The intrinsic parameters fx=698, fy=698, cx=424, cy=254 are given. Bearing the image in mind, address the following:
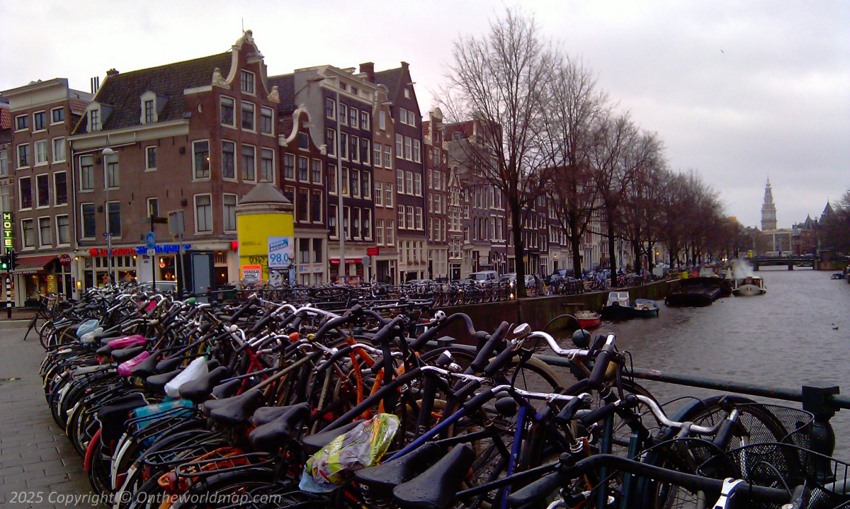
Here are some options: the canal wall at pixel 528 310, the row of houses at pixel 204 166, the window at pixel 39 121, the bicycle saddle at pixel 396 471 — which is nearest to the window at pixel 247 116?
the row of houses at pixel 204 166

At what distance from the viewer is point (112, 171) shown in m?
35.1

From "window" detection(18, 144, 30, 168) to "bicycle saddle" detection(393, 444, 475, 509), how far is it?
139ft

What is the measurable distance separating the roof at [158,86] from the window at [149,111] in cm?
36

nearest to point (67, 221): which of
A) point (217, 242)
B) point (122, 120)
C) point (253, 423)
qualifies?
point (122, 120)

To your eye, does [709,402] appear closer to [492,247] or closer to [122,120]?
[122,120]

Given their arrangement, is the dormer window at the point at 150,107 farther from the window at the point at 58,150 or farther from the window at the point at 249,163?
the window at the point at 58,150

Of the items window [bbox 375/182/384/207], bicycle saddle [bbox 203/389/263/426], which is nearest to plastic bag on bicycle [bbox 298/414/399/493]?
bicycle saddle [bbox 203/389/263/426]

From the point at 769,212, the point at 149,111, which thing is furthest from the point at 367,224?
the point at 769,212

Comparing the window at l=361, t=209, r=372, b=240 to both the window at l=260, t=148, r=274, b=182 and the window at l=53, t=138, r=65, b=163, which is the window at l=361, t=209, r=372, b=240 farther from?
the window at l=53, t=138, r=65, b=163

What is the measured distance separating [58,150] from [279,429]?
129ft

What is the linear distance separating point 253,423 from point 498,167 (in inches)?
1045

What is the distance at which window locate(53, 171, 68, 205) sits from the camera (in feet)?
120

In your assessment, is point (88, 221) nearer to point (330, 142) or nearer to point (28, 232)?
point (28, 232)

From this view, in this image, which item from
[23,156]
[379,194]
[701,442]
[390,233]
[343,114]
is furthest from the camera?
[390,233]
